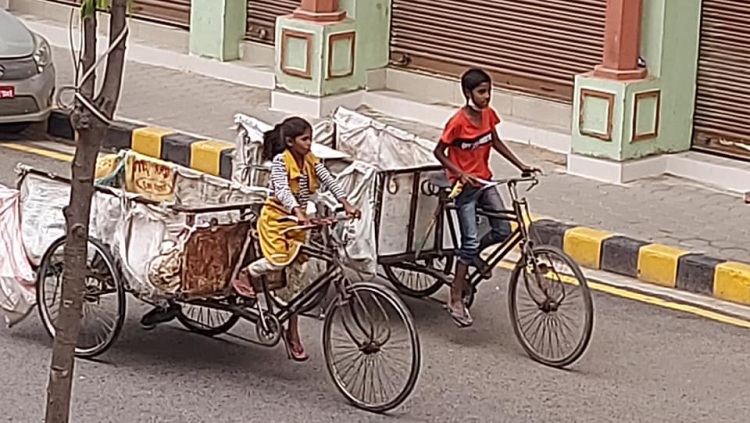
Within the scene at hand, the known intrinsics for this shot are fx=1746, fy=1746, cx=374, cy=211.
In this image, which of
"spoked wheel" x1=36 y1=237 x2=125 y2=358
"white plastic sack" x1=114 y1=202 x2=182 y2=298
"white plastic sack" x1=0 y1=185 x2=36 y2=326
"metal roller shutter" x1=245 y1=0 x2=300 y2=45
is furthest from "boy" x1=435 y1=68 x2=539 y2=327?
"metal roller shutter" x1=245 y1=0 x2=300 y2=45

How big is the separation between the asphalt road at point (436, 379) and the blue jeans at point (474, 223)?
1.52 feet

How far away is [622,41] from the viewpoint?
38.0 ft

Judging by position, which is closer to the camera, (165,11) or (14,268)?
(14,268)

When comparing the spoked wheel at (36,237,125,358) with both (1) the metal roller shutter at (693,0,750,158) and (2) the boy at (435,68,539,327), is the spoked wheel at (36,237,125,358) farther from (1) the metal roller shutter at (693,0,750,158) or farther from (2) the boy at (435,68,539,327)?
(1) the metal roller shutter at (693,0,750,158)

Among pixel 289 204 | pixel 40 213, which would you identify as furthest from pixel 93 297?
pixel 289 204

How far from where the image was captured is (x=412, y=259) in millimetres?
8516

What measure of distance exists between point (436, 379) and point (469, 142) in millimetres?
1195

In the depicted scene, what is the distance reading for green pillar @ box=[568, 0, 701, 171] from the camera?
11617 mm

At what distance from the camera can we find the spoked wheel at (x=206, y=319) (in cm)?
808

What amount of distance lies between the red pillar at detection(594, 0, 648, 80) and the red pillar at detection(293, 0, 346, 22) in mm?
2484

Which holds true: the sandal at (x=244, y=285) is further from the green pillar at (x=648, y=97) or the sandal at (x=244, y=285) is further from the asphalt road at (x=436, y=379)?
the green pillar at (x=648, y=97)

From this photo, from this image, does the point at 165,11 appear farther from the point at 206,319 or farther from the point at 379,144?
the point at 206,319

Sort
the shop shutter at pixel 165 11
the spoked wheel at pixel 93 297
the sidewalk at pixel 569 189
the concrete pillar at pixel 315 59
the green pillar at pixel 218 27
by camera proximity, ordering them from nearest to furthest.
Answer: the spoked wheel at pixel 93 297 < the sidewalk at pixel 569 189 < the concrete pillar at pixel 315 59 < the green pillar at pixel 218 27 < the shop shutter at pixel 165 11

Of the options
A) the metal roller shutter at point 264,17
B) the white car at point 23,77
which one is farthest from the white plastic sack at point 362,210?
the metal roller shutter at point 264,17
